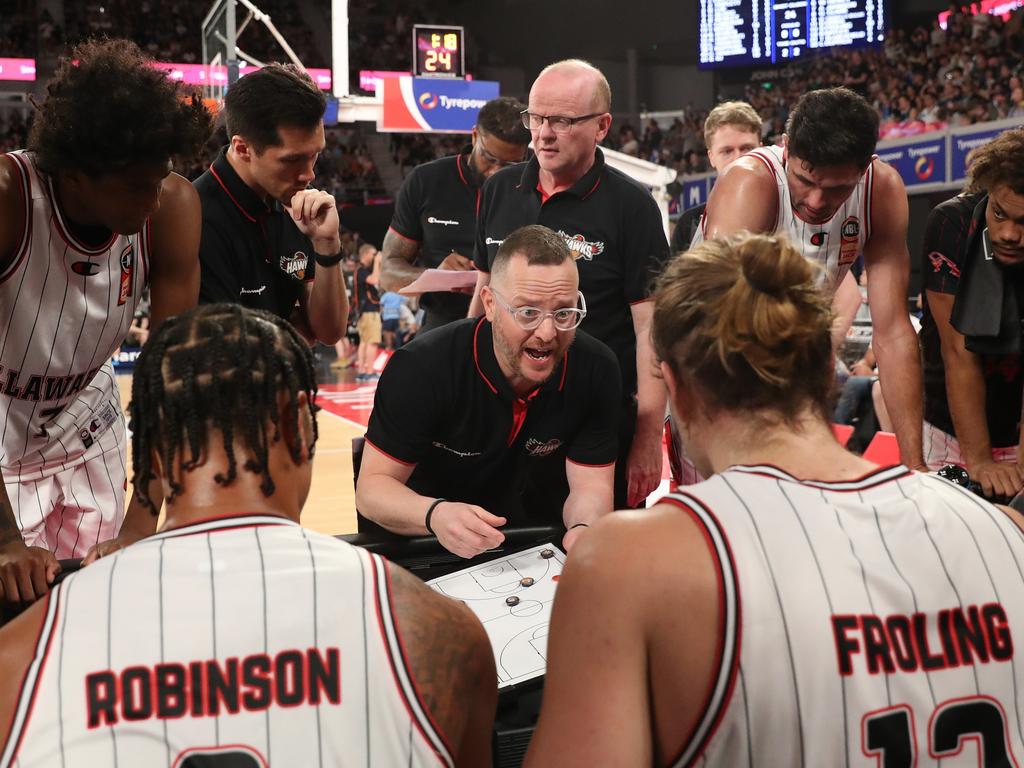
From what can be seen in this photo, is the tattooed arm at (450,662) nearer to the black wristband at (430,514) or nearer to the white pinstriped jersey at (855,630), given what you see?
the white pinstriped jersey at (855,630)

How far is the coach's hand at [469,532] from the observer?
6.66ft

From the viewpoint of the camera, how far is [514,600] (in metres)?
1.84

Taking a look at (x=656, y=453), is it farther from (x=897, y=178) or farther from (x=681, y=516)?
(x=681, y=516)

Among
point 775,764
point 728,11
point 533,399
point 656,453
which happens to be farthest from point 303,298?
point 728,11

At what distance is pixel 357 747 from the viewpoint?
1.12 metres

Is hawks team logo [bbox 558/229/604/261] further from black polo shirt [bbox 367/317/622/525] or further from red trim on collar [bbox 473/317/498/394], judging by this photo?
red trim on collar [bbox 473/317/498/394]

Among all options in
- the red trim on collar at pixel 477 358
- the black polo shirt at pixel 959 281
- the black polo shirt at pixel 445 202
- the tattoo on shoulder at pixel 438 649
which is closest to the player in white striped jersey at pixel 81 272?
the red trim on collar at pixel 477 358

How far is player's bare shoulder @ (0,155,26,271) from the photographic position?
6.99ft

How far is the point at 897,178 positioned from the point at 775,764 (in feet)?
7.78

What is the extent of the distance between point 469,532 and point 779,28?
Result: 55.5ft

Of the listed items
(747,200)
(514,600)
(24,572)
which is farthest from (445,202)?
(24,572)

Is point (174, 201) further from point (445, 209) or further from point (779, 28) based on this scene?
point (779, 28)

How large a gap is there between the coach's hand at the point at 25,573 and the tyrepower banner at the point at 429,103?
8.85 m

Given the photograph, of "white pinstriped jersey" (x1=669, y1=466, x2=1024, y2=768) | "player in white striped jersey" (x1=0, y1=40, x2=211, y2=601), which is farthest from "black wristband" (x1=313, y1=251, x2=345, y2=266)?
"white pinstriped jersey" (x1=669, y1=466, x2=1024, y2=768)
